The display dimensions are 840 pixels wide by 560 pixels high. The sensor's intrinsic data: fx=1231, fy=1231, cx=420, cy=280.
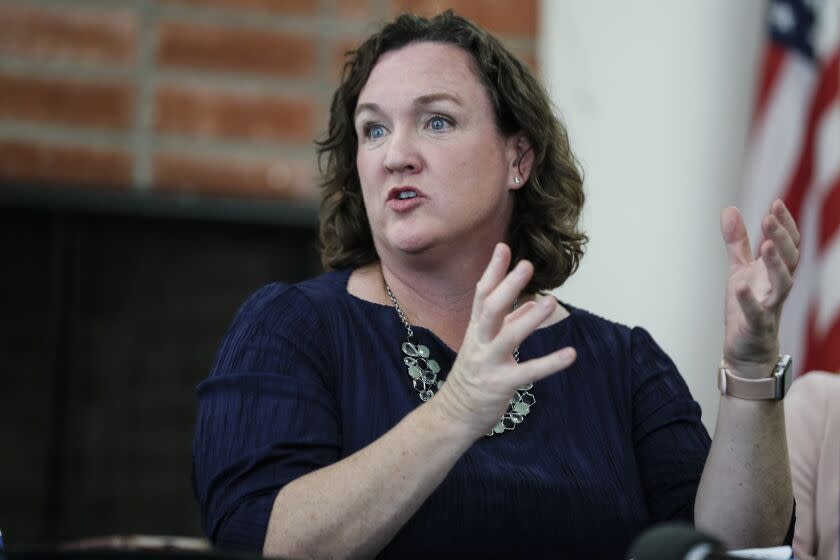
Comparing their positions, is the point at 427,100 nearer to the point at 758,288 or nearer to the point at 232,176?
the point at 758,288

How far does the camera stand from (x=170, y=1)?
9.36 feet

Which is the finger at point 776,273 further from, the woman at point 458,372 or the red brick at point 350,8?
the red brick at point 350,8

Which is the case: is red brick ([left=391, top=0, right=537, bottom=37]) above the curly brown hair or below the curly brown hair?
above

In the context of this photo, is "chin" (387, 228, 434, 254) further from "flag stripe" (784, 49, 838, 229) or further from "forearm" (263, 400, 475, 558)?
"flag stripe" (784, 49, 838, 229)

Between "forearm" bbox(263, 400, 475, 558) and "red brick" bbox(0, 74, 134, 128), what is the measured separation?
5.23ft

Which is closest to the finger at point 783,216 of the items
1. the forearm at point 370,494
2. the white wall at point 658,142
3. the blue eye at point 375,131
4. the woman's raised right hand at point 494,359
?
the woman's raised right hand at point 494,359

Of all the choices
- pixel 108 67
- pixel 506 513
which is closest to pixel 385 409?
pixel 506 513

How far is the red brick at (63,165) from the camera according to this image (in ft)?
9.08

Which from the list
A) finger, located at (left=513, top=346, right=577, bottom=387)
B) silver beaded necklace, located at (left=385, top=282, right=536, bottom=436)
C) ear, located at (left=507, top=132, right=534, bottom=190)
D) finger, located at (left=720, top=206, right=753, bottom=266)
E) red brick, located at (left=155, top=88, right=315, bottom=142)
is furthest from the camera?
red brick, located at (left=155, top=88, right=315, bottom=142)

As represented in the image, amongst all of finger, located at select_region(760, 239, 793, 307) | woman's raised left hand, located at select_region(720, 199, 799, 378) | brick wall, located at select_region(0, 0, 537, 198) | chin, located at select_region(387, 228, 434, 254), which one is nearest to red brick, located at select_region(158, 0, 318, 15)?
brick wall, located at select_region(0, 0, 537, 198)

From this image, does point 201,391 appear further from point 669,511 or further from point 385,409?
point 669,511

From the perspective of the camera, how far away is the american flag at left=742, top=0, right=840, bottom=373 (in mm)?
2689

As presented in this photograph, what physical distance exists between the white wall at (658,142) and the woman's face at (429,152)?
0.94 metres

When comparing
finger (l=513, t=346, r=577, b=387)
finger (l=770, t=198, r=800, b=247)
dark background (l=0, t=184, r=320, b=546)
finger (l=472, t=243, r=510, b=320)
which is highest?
finger (l=770, t=198, r=800, b=247)
